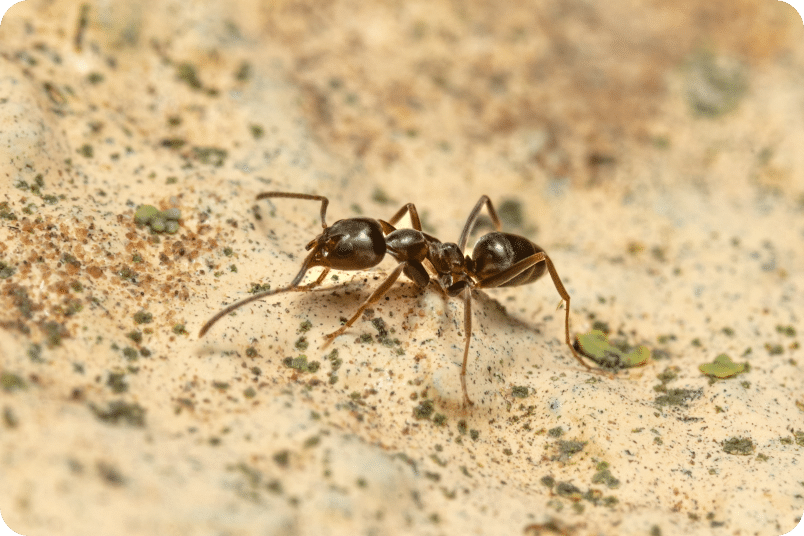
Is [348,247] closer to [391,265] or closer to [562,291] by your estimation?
[391,265]

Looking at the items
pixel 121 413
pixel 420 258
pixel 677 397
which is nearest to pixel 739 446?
pixel 677 397

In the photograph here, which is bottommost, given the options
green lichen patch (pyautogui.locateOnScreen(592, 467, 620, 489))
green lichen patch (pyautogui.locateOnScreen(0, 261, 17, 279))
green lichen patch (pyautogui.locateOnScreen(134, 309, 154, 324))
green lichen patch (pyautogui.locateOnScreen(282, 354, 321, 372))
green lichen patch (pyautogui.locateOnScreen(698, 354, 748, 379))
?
green lichen patch (pyautogui.locateOnScreen(592, 467, 620, 489))

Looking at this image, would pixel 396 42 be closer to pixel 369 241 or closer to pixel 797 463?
pixel 369 241

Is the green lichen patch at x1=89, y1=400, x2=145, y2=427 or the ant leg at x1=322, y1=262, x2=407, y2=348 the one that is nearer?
the green lichen patch at x1=89, y1=400, x2=145, y2=427

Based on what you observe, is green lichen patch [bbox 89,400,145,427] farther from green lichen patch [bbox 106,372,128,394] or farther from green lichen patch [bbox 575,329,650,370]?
green lichen patch [bbox 575,329,650,370]

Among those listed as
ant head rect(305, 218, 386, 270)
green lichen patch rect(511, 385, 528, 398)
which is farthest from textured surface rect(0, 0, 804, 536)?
ant head rect(305, 218, 386, 270)

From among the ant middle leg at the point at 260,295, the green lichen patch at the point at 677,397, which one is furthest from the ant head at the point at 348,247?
the green lichen patch at the point at 677,397
